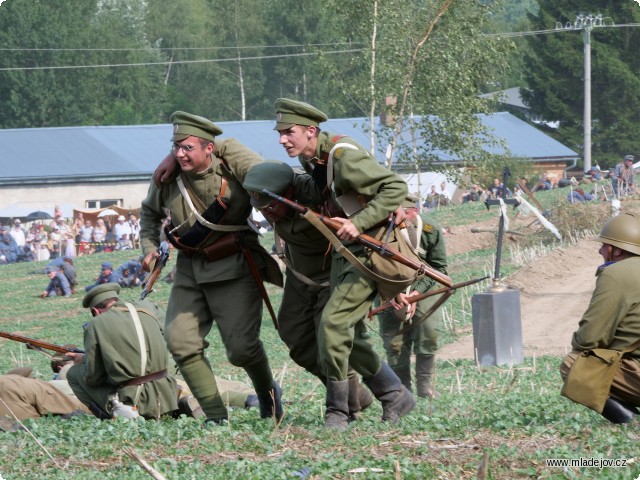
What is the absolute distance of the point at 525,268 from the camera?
1014 inches

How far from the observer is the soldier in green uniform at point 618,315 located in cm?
811

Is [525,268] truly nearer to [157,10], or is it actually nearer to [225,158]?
[225,158]

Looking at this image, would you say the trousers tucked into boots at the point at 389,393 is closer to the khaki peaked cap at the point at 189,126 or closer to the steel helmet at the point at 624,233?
the steel helmet at the point at 624,233

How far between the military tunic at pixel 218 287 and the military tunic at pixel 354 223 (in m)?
0.72

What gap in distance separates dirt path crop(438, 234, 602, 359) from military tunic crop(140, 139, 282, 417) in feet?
30.3

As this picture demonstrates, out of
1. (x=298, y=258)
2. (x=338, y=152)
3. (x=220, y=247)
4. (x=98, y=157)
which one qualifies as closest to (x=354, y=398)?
(x=298, y=258)

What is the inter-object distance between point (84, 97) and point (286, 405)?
69.4m

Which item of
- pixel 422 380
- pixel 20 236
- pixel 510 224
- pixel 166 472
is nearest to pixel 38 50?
pixel 20 236

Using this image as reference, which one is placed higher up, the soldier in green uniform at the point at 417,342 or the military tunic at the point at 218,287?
the military tunic at the point at 218,287

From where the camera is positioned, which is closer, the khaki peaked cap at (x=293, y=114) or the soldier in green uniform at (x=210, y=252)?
the khaki peaked cap at (x=293, y=114)

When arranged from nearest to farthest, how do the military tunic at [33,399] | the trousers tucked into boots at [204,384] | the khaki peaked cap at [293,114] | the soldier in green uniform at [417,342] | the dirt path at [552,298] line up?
the khaki peaked cap at [293,114] < the trousers tucked into boots at [204,384] < the military tunic at [33,399] < the soldier in green uniform at [417,342] < the dirt path at [552,298]

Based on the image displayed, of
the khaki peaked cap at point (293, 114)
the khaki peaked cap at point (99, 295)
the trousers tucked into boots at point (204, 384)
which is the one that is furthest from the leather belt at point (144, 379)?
the khaki peaked cap at point (293, 114)

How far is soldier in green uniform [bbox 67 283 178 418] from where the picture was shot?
10648 millimetres

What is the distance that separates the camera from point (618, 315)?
815 centimetres
